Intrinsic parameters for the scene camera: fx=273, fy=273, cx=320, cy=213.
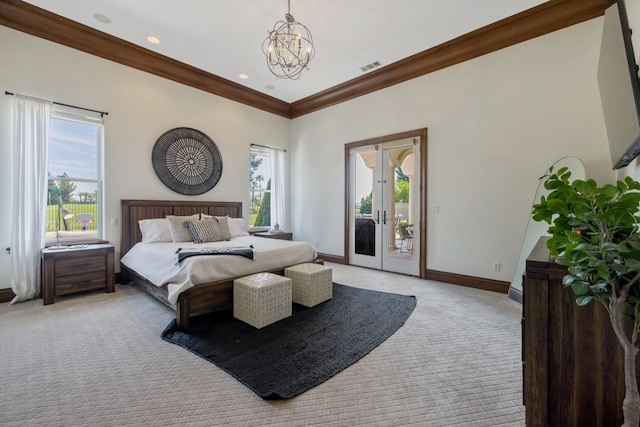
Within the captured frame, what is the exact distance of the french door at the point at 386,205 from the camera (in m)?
4.52

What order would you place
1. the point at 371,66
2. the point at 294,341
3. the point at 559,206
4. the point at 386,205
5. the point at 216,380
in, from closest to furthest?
the point at 559,206, the point at 216,380, the point at 294,341, the point at 371,66, the point at 386,205

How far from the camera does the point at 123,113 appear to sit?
4070mm

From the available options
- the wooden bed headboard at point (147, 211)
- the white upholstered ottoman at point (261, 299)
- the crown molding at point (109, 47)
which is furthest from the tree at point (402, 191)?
the crown molding at point (109, 47)

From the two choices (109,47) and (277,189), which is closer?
(109,47)

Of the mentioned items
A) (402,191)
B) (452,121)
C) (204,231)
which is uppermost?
(452,121)

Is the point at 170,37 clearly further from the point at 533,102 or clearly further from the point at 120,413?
the point at 533,102

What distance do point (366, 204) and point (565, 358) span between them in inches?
162

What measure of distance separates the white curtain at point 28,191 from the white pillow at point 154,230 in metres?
1.06

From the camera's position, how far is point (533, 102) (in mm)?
3400

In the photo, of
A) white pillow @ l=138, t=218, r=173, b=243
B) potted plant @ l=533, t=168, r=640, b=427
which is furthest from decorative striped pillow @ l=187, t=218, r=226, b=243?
potted plant @ l=533, t=168, r=640, b=427

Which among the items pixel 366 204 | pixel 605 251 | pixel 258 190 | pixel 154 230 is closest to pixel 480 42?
pixel 366 204

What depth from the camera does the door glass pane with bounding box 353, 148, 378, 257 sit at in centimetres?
505

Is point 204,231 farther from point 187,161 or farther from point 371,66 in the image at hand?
point 371,66

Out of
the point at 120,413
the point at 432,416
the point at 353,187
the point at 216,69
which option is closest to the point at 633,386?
the point at 432,416
